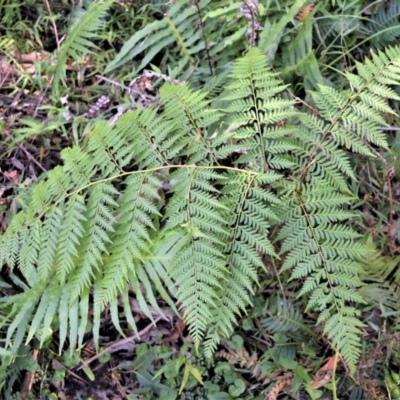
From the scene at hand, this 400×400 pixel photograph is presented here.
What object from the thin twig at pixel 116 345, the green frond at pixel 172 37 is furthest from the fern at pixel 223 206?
the green frond at pixel 172 37

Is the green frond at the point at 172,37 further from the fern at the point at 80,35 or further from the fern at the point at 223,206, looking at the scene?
the fern at the point at 223,206

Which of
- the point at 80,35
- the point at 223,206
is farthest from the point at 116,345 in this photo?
the point at 80,35

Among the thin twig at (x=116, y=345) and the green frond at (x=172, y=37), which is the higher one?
the green frond at (x=172, y=37)

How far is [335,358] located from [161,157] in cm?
121

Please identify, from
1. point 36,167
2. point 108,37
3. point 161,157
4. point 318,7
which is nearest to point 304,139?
point 161,157

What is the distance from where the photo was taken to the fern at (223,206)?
78.5 inches

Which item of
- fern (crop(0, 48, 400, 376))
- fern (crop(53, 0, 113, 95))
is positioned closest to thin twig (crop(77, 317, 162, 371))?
fern (crop(0, 48, 400, 376))

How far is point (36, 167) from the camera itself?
2.76 meters

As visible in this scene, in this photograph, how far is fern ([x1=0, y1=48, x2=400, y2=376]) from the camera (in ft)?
6.54

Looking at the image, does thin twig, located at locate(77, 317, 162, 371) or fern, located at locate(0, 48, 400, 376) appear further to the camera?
thin twig, located at locate(77, 317, 162, 371)

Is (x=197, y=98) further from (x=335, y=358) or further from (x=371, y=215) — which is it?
(x=335, y=358)

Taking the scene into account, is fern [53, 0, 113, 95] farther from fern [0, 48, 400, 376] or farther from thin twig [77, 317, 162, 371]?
→ thin twig [77, 317, 162, 371]

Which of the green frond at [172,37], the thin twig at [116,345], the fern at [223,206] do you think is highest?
the green frond at [172,37]

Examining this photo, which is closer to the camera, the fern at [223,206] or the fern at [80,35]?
the fern at [223,206]
